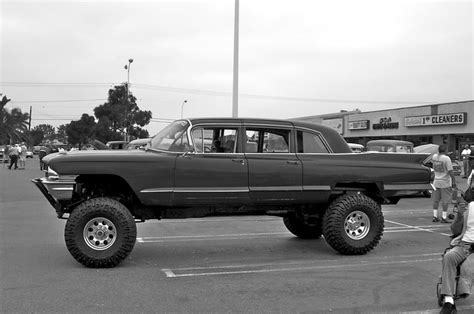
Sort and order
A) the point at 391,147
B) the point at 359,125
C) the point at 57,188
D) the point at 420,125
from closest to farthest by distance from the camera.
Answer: the point at 57,188 → the point at 391,147 → the point at 420,125 → the point at 359,125

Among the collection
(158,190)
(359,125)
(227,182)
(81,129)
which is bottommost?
(158,190)

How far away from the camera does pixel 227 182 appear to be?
22.2 feet

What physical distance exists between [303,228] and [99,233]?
145 inches

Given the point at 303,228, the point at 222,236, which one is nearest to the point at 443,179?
the point at 303,228

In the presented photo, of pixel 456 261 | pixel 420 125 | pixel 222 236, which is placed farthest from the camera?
pixel 420 125

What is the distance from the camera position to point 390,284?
575 centimetres

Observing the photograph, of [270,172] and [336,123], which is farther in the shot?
[336,123]

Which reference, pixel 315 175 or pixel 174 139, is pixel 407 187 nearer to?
pixel 315 175

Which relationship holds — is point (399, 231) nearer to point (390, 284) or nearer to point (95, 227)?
point (390, 284)

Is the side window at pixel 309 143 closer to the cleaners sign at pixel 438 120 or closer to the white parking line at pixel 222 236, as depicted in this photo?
the white parking line at pixel 222 236

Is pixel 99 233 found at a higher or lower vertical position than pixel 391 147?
lower

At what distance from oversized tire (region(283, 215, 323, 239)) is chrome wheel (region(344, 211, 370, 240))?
1.04 m

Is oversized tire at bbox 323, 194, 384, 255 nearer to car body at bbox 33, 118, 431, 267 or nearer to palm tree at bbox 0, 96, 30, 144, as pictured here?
car body at bbox 33, 118, 431, 267

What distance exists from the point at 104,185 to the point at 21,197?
9.00 meters
